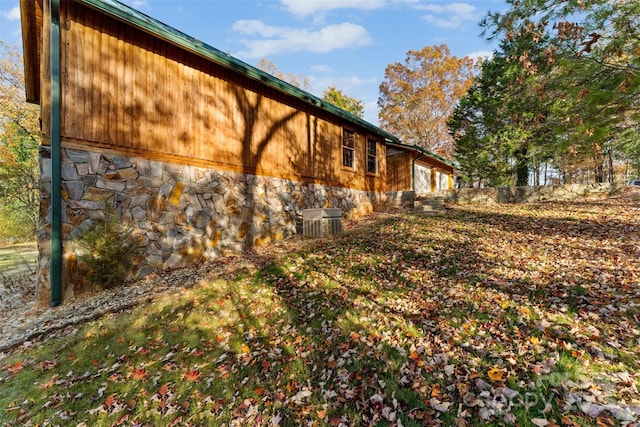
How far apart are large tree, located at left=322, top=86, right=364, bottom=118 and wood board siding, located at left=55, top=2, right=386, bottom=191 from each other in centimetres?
1630

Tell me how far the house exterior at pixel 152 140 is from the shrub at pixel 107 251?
161 millimetres

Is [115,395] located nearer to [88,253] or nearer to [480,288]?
[88,253]

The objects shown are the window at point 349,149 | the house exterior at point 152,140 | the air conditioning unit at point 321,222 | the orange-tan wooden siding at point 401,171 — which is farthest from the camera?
the orange-tan wooden siding at point 401,171

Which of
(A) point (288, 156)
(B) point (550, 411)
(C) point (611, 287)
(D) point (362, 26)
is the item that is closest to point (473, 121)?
(D) point (362, 26)

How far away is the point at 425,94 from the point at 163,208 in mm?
24112

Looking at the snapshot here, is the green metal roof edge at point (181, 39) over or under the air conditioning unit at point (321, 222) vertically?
over

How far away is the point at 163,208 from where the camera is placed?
630 centimetres

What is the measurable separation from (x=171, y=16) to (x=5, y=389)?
922cm

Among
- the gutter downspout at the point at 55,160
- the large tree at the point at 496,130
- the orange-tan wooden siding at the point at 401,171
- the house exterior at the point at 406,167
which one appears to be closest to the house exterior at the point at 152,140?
the gutter downspout at the point at 55,160

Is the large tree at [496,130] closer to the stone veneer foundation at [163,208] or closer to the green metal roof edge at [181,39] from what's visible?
the green metal roof edge at [181,39]

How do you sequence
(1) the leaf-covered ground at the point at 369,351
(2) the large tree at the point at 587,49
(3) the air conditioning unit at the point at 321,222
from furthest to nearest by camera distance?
(3) the air conditioning unit at the point at 321,222 < (2) the large tree at the point at 587,49 < (1) the leaf-covered ground at the point at 369,351

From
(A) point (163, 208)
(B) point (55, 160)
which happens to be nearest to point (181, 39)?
A: (B) point (55, 160)

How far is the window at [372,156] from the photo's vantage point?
13.0 meters

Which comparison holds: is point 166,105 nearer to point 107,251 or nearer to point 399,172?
point 107,251
